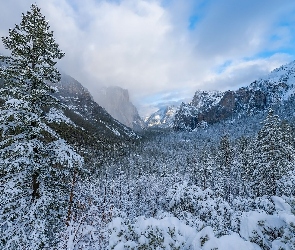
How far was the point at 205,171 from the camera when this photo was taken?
146ft

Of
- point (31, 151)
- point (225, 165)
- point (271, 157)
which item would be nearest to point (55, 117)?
point (31, 151)

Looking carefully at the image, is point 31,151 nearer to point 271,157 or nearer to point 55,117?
point 55,117

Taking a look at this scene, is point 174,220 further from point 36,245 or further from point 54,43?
point 54,43

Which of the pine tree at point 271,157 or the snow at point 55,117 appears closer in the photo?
the snow at point 55,117

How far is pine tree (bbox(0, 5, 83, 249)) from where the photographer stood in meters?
9.62

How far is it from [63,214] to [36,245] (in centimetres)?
195

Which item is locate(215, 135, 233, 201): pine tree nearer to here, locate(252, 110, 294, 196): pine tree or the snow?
locate(252, 110, 294, 196): pine tree

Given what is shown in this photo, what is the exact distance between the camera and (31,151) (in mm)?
9891

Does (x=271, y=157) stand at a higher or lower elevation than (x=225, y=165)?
higher

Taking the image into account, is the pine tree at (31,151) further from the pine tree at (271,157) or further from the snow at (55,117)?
the pine tree at (271,157)

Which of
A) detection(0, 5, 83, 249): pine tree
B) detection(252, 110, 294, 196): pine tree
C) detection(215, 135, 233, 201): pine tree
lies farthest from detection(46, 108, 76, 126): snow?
detection(215, 135, 233, 201): pine tree

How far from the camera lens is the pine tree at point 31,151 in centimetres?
962

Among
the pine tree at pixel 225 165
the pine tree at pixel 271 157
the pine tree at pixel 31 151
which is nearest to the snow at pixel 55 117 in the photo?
the pine tree at pixel 31 151

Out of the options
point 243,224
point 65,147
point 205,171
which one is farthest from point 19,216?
point 205,171
